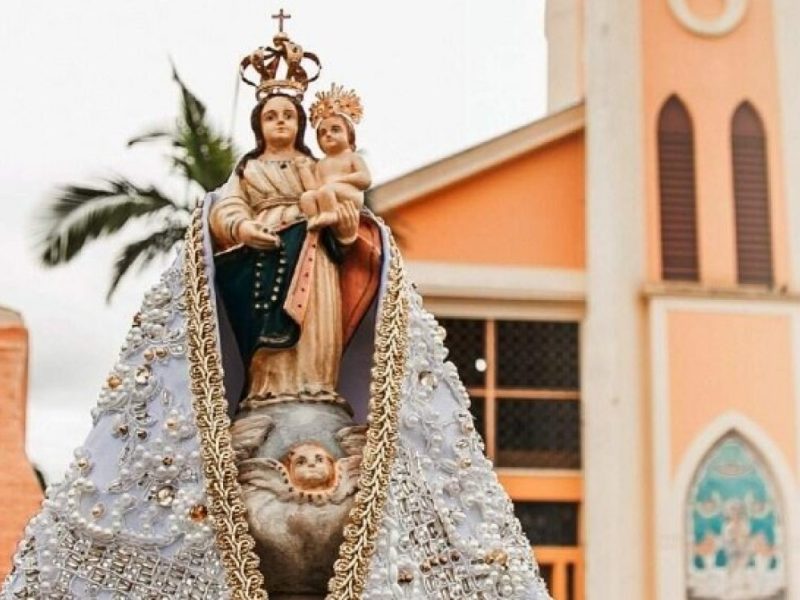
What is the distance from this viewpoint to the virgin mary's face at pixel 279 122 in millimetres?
6398

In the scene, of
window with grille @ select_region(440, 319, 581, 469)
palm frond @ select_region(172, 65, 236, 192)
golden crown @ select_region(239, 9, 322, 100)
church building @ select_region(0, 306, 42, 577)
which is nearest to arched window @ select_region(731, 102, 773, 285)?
window with grille @ select_region(440, 319, 581, 469)

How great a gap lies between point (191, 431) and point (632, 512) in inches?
385

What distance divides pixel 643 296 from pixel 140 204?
202 inches

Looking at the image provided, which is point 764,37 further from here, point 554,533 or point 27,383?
Answer: point 27,383

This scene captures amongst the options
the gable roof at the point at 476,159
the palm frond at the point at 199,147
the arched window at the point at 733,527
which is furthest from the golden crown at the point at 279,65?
the arched window at the point at 733,527

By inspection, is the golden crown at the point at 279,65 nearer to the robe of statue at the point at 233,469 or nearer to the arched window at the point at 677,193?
the robe of statue at the point at 233,469

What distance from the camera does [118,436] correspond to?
5895mm

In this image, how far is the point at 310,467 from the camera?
5.76 metres

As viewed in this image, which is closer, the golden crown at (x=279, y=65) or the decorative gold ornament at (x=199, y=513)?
the decorative gold ornament at (x=199, y=513)

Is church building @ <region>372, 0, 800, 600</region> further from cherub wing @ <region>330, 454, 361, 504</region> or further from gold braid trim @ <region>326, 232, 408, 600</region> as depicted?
cherub wing @ <region>330, 454, 361, 504</region>

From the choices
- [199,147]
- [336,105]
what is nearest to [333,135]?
[336,105]

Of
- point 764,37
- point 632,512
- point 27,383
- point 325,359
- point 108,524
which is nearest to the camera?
point 108,524

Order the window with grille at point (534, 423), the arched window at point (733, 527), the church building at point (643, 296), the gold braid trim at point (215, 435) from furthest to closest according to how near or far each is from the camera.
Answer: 1. the window with grille at point (534, 423)
2. the church building at point (643, 296)
3. the arched window at point (733, 527)
4. the gold braid trim at point (215, 435)

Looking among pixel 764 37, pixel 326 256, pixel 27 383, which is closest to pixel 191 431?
pixel 326 256
